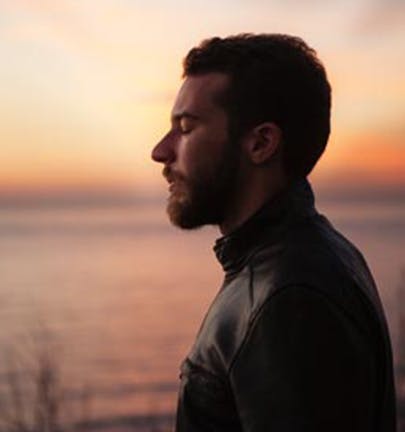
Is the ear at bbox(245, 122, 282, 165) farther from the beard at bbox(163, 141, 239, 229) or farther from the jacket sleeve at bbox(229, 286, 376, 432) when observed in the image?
the jacket sleeve at bbox(229, 286, 376, 432)

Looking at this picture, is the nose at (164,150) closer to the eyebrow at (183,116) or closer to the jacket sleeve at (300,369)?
the eyebrow at (183,116)

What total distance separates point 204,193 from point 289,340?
21 cm

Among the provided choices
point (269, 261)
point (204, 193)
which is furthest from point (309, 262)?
point (204, 193)

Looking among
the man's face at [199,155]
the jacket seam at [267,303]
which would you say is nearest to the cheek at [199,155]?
the man's face at [199,155]

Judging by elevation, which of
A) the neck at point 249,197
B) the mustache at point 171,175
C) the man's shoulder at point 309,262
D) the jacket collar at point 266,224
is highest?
the mustache at point 171,175

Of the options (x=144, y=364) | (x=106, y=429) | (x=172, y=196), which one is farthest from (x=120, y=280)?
(x=172, y=196)

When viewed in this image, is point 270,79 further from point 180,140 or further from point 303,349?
point 303,349

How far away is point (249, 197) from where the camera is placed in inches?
42.8

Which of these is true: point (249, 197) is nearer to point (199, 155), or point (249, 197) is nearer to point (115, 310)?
point (199, 155)

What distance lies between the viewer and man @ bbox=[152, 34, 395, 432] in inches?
38.3

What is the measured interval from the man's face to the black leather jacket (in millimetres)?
47

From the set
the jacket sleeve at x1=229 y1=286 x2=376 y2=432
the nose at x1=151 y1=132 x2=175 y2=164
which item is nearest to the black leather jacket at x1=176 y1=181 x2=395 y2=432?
the jacket sleeve at x1=229 y1=286 x2=376 y2=432

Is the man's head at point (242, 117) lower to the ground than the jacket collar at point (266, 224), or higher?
higher

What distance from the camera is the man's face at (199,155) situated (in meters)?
1.09
